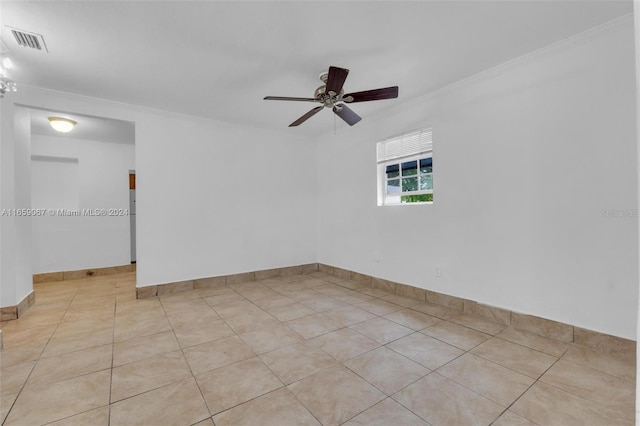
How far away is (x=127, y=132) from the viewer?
4.77 m

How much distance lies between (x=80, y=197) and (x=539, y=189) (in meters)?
7.30

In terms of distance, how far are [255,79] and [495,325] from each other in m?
3.76

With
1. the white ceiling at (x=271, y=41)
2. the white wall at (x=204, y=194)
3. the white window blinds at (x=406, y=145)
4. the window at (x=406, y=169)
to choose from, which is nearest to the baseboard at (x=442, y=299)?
the white wall at (x=204, y=194)

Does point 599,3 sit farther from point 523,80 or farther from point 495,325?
point 495,325

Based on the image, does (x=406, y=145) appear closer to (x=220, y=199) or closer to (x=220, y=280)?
(x=220, y=199)

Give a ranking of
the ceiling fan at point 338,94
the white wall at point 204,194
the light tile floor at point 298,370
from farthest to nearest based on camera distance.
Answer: the white wall at point 204,194 → the ceiling fan at point 338,94 → the light tile floor at point 298,370

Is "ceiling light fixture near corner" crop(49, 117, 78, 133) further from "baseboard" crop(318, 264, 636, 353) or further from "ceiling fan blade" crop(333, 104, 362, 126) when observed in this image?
"baseboard" crop(318, 264, 636, 353)

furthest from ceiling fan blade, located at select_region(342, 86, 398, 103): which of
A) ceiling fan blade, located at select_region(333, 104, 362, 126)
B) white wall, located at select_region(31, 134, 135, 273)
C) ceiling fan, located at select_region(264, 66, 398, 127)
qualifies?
white wall, located at select_region(31, 134, 135, 273)

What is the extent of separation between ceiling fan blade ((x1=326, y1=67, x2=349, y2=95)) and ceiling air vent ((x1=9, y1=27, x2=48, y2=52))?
2.47 meters

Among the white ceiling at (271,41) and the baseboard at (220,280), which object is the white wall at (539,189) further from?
the baseboard at (220,280)

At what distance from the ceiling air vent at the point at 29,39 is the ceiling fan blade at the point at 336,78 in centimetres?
247

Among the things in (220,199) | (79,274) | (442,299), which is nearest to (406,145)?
(442,299)

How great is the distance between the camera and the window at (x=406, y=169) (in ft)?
12.1

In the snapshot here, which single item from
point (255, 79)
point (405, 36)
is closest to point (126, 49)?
point (255, 79)
